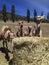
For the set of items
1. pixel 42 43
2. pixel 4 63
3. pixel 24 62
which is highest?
pixel 42 43

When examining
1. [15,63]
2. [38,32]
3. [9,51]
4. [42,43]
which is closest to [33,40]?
[42,43]

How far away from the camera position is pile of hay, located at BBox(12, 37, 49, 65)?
8.34m

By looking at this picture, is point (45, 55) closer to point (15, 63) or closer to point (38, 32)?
point (15, 63)

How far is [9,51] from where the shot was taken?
43.5ft

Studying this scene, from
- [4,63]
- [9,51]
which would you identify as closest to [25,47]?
[4,63]

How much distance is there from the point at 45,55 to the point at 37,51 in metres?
0.26

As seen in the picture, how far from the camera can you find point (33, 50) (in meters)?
8.40

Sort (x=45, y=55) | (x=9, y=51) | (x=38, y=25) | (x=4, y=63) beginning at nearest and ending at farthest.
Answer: (x=45, y=55)
(x=38, y=25)
(x=4, y=63)
(x=9, y=51)

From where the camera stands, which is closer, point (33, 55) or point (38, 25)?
point (33, 55)

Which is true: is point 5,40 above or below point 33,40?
below

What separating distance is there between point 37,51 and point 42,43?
277mm

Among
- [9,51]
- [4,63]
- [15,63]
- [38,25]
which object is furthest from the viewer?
[9,51]

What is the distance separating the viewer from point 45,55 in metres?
8.34

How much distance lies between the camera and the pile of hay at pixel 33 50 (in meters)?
8.34
